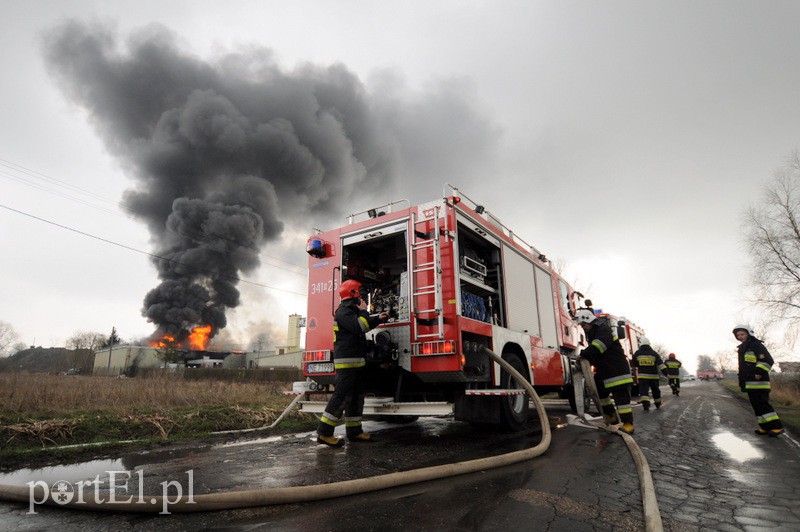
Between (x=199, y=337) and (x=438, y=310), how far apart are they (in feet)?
128

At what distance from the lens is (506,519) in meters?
2.31

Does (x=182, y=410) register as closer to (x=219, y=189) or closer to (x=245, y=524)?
(x=245, y=524)

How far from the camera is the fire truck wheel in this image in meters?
5.32

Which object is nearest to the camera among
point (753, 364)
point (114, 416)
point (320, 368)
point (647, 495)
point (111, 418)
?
point (647, 495)

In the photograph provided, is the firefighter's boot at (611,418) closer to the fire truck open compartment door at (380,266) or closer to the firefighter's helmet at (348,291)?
the fire truck open compartment door at (380,266)

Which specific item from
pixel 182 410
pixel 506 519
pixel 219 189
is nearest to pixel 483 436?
pixel 506 519

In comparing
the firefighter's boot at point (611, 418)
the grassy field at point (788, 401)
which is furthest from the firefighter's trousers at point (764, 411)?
the firefighter's boot at point (611, 418)

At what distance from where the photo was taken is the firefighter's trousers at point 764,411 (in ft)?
17.6

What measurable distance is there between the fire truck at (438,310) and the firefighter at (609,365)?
2.92ft

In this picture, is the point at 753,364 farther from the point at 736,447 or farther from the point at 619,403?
the point at 619,403

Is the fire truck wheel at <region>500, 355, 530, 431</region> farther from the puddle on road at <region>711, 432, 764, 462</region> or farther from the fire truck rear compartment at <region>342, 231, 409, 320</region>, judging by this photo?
the puddle on road at <region>711, 432, 764, 462</region>

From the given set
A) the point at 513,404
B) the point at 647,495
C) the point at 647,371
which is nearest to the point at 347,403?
the point at 513,404

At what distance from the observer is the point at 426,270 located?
15.9ft

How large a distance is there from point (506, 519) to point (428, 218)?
3.35 m
